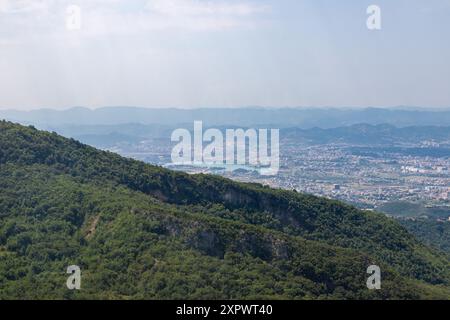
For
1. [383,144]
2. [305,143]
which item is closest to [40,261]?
[305,143]

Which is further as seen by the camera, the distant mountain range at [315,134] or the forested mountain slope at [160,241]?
the distant mountain range at [315,134]

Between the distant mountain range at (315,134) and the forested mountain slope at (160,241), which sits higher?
the distant mountain range at (315,134)

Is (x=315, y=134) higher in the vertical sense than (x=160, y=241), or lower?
higher

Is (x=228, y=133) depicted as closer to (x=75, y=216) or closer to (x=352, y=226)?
(x=352, y=226)

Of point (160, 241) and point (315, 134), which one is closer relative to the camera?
point (160, 241)
